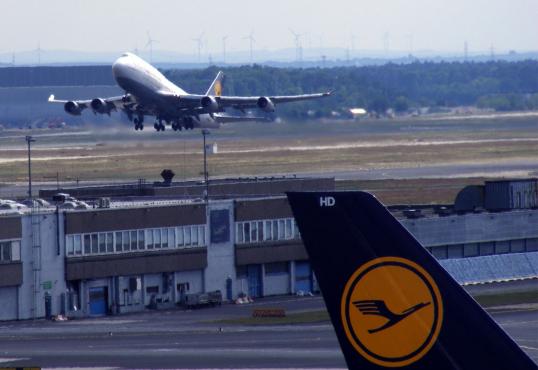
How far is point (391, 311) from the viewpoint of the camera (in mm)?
18797

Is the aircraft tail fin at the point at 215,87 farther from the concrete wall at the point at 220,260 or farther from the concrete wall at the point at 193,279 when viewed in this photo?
the concrete wall at the point at 193,279

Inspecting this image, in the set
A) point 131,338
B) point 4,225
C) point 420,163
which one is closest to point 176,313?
point 4,225

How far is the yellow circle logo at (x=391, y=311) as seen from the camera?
18750 millimetres

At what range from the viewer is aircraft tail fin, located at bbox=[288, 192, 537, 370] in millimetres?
18734

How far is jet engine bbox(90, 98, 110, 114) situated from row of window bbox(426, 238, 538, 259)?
36307 mm

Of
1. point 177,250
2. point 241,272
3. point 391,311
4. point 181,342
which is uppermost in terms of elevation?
point 391,311

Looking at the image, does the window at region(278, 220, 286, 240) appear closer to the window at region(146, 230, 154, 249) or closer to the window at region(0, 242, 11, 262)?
the window at region(146, 230, 154, 249)

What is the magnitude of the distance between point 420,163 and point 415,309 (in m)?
141

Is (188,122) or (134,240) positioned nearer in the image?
(134,240)

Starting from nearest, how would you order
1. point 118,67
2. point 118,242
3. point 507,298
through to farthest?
point 507,298 < point 118,242 < point 118,67

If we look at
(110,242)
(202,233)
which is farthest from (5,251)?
(202,233)

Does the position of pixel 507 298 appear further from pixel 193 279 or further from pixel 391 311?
pixel 391 311

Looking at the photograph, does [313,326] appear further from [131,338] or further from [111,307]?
[111,307]

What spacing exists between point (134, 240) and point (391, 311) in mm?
56344
